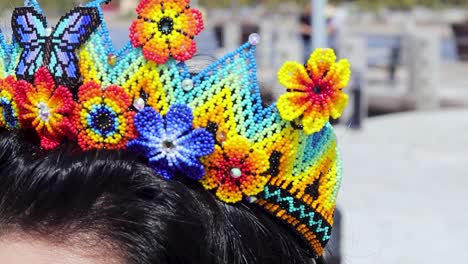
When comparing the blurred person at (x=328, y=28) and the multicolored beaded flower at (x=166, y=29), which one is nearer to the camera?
the multicolored beaded flower at (x=166, y=29)

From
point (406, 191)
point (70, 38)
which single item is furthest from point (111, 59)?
point (406, 191)

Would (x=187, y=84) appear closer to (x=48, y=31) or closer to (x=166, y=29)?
(x=166, y=29)

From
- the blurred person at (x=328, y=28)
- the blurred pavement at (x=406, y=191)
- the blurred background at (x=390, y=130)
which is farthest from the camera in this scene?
the blurred person at (x=328, y=28)

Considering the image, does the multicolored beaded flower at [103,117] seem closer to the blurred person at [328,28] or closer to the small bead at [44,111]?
the small bead at [44,111]

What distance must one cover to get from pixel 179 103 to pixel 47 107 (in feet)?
0.64

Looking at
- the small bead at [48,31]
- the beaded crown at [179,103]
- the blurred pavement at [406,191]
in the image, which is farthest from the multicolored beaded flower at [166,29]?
the blurred pavement at [406,191]

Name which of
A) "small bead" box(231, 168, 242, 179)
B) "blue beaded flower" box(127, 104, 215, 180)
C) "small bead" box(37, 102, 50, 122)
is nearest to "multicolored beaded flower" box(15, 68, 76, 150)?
→ "small bead" box(37, 102, 50, 122)

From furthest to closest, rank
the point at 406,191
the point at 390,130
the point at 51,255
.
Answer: the point at 390,130, the point at 406,191, the point at 51,255

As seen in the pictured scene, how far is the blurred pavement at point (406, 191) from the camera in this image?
16.0 feet

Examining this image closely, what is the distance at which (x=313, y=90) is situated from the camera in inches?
42.3

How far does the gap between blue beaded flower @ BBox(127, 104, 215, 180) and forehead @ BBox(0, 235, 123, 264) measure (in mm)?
153

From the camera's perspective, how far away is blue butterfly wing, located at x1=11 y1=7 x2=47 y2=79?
114 centimetres

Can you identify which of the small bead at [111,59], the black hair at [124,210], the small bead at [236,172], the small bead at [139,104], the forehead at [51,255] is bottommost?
the forehead at [51,255]

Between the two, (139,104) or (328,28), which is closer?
(139,104)
